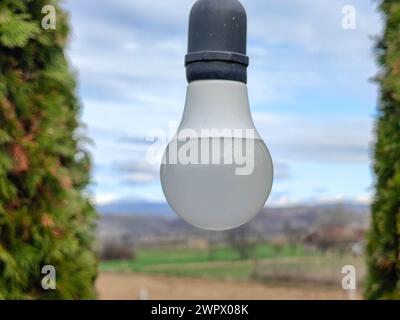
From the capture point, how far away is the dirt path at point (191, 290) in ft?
34.2

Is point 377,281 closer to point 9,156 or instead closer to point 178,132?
point 9,156

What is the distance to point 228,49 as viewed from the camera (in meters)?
1.58

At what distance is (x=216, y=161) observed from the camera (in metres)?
1.50

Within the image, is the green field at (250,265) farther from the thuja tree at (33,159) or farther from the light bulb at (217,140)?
the light bulb at (217,140)

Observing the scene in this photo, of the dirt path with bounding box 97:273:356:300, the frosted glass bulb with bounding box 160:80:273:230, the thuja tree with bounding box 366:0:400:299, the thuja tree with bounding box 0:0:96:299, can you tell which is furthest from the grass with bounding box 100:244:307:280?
the frosted glass bulb with bounding box 160:80:273:230

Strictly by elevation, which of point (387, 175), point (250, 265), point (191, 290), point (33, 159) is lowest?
point (33, 159)

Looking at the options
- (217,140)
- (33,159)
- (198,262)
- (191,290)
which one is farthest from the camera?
(198,262)

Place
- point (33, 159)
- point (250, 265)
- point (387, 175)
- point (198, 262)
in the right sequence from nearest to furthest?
point (33, 159), point (387, 175), point (250, 265), point (198, 262)

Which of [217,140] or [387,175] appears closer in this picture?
[217,140]

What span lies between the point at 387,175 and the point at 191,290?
757 centimetres

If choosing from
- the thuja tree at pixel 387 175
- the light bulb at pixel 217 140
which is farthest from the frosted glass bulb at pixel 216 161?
the thuja tree at pixel 387 175

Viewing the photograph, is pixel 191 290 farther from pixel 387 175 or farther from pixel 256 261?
pixel 387 175

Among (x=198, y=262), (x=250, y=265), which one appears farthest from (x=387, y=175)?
(x=198, y=262)
